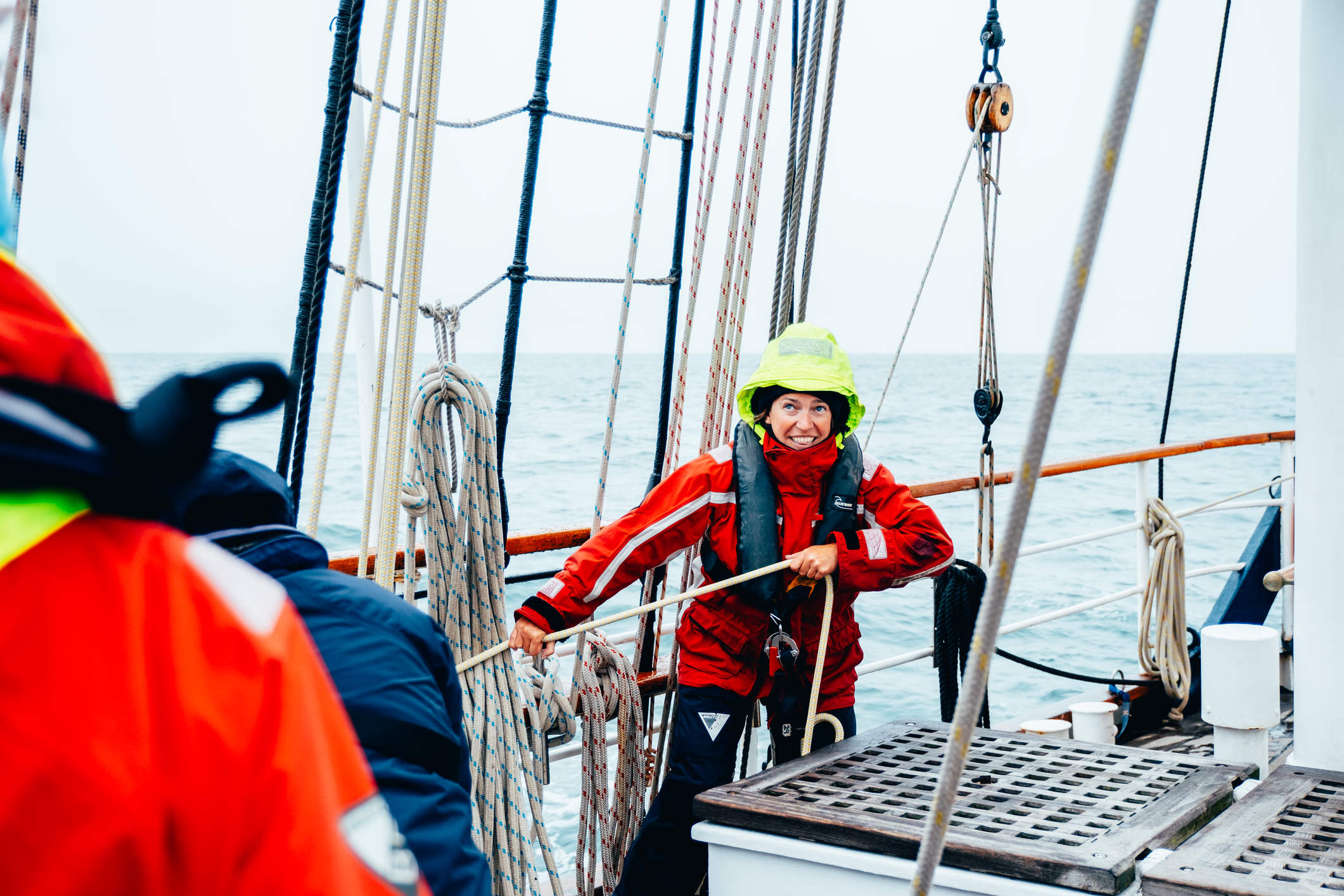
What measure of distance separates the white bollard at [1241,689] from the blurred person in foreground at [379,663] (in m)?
2.05

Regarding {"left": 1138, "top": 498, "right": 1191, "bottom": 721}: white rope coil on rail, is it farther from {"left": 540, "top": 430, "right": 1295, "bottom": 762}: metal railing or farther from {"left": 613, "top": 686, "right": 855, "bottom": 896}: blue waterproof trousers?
{"left": 613, "top": 686, "right": 855, "bottom": 896}: blue waterproof trousers

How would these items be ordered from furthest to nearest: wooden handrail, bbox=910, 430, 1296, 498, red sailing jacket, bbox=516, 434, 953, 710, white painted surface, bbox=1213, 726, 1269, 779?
1. wooden handrail, bbox=910, 430, 1296, 498
2. white painted surface, bbox=1213, 726, 1269, 779
3. red sailing jacket, bbox=516, 434, 953, 710

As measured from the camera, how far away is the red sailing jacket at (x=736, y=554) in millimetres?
2176

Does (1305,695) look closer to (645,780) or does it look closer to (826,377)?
(826,377)

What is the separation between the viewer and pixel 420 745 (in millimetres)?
805

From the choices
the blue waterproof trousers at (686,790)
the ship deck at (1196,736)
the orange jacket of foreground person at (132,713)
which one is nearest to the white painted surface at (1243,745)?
the ship deck at (1196,736)

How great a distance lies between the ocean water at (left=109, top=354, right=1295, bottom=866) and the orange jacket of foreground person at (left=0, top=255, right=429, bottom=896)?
7cm

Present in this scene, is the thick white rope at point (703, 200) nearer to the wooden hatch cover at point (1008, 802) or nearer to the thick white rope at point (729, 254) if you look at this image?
the thick white rope at point (729, 254)

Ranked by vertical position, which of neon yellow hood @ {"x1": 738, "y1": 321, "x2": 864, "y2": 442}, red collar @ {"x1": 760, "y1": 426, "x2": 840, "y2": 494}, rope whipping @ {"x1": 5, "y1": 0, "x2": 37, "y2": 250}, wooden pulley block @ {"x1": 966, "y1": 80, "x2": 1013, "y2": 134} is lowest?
red collar @ {"x1": 760, "y1": 426, "x2": 840, "y2": 494}

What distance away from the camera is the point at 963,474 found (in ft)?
46.8

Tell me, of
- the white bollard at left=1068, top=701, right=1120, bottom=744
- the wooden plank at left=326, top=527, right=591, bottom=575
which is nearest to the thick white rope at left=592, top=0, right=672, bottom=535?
the wooden plank at left=326, top=527, right=591, bottom=575

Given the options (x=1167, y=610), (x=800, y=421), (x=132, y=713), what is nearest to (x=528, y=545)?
(x=800, y=421)

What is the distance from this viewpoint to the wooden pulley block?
8.75ft

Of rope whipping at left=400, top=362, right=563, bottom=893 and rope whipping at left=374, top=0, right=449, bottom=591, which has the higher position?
rope whipping at left=374, top=0, right=449, bottom=591
